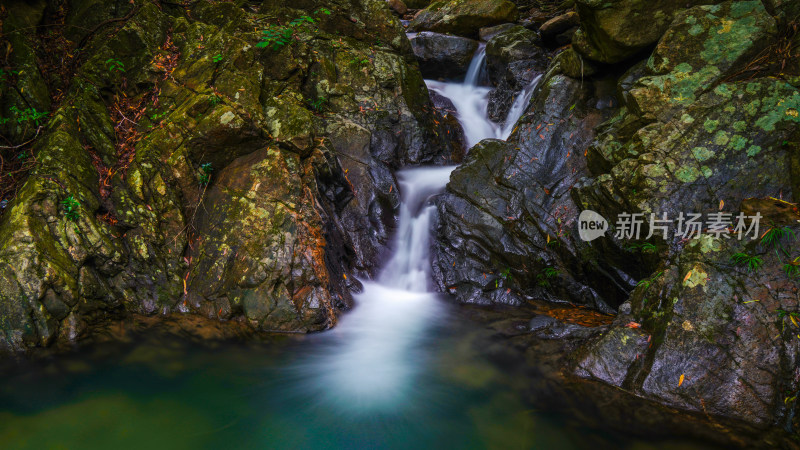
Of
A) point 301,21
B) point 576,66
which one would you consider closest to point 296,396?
point 576,66

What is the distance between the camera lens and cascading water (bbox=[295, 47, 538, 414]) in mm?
3896

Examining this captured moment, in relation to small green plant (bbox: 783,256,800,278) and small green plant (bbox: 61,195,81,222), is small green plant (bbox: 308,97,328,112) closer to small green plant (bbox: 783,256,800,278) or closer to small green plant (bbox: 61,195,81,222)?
small green plant (bbox: 61,195,81,222)

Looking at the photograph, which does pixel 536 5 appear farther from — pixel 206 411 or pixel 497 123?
pixel 206 411

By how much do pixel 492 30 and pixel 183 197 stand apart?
9.90 metres

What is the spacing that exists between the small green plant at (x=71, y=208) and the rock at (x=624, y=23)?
699cm

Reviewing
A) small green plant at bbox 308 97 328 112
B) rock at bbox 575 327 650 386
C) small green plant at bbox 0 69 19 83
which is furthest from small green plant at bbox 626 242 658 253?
small green plant at bbox 0 69 19 83

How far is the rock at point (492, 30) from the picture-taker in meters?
11.2

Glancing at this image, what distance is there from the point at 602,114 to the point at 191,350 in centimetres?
627


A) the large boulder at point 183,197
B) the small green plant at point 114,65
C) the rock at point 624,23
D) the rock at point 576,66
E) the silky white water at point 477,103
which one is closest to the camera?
the large boulder at point 183,197

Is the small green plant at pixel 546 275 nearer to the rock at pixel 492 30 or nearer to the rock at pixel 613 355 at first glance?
the rock at pixel 613 355

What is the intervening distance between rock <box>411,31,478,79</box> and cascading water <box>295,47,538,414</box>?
3.06 m

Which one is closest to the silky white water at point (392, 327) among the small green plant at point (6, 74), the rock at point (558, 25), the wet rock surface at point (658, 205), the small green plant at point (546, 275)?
the wet rock surface at point (658, 205)

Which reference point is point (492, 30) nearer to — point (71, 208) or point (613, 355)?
point (613, 355)

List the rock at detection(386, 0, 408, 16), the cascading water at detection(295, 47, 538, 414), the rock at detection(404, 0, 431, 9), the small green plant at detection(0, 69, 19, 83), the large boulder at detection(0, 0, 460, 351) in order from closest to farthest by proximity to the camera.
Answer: the cascading water at detection(295, 47, 538, 414), the large boulder at detection(0, 0, 460, 351), the small green plant at detection(0, 69, 19, 83), the rock at detection(386, 0, 408, 16), the rock at detection(404, 0, 431, 9)
